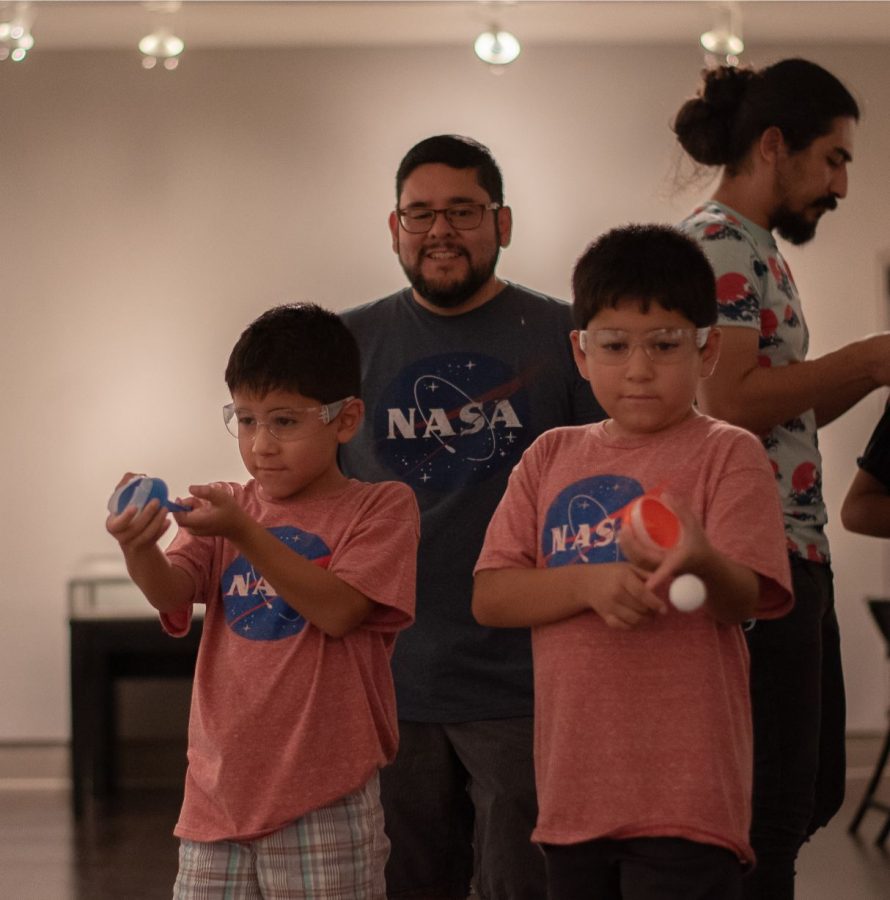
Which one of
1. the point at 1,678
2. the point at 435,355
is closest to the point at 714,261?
the point at 435,355

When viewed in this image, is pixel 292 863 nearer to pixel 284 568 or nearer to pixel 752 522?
pixel 284 568

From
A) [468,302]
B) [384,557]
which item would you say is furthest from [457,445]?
[384,557]

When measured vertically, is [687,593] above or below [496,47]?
below

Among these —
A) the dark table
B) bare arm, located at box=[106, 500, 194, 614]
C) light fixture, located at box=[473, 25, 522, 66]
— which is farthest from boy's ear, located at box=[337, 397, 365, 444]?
the dark table

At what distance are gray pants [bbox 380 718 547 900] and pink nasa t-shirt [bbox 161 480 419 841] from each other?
0.31 m

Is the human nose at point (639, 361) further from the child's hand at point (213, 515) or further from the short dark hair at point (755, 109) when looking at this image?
the short dark hair at point (755, 109)

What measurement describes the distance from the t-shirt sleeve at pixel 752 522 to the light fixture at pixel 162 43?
3.61 meters

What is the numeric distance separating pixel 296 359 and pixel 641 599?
2.00 feet

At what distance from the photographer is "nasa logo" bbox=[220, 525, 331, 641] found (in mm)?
1658

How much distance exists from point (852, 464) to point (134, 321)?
3.05 meters

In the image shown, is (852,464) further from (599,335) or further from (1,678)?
(599,335)

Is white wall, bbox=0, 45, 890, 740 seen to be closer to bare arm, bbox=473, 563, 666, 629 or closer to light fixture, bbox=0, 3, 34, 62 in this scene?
light fixture, bbox=0, 3, 34, 62

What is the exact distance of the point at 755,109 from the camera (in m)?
2.04

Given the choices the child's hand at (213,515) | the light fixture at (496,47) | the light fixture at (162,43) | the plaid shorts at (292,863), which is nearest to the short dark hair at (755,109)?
the child's hand at (213,515)
